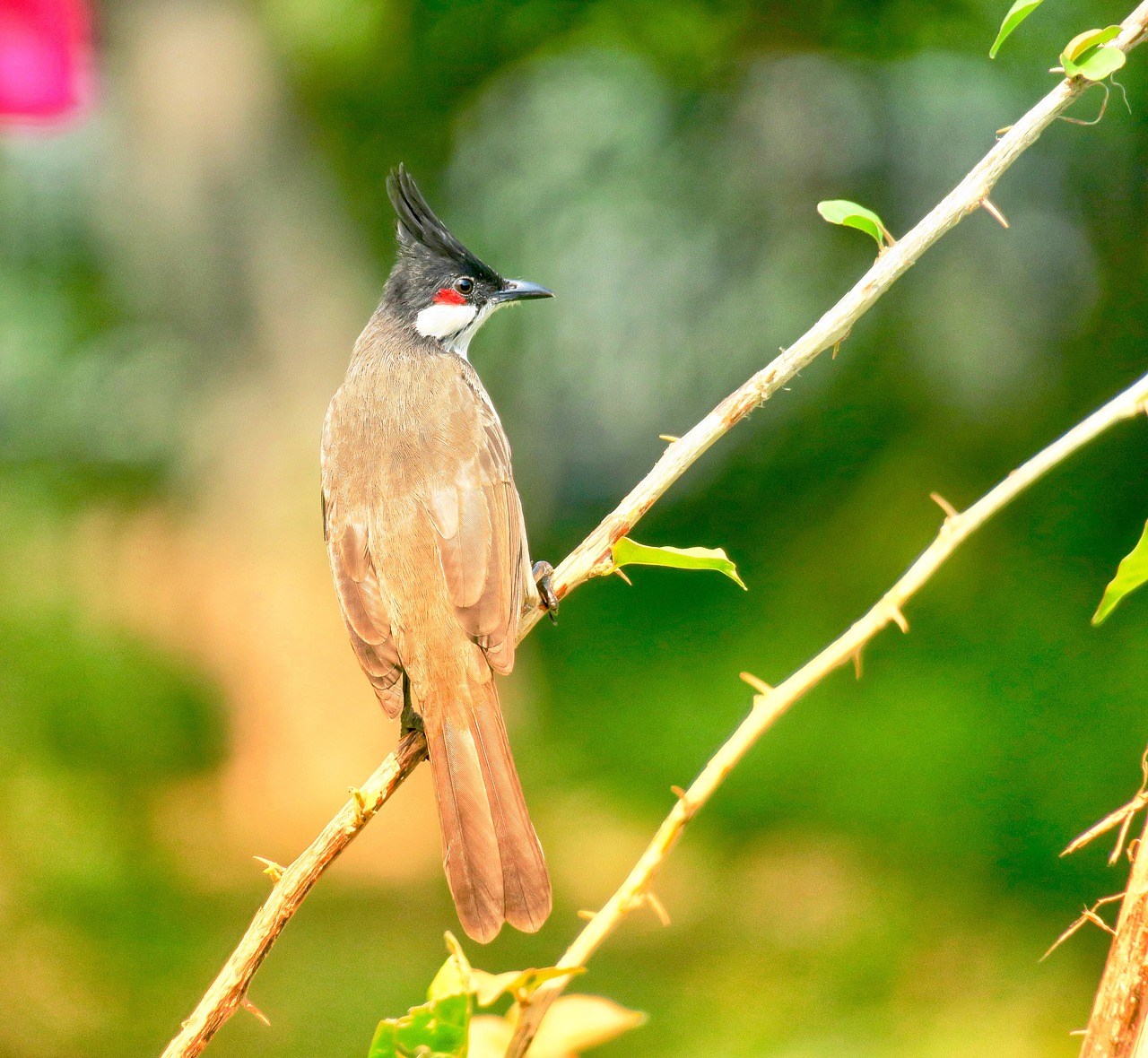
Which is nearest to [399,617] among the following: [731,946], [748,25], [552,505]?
[731,946]

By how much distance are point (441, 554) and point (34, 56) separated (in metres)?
2.86

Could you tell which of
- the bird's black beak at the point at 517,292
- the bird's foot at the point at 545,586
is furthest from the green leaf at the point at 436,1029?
the bird's black beak at the point at 517,292

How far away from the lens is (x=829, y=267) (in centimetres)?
660

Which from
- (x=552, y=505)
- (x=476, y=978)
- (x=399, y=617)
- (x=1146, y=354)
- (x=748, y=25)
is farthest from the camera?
(x=552, y=505)

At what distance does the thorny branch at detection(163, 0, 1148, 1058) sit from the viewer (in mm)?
1321

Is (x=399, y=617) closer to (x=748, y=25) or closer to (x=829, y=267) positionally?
(x=748, y=25)

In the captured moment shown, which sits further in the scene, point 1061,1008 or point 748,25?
point 748,25

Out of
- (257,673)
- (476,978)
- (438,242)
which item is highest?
(257,673)

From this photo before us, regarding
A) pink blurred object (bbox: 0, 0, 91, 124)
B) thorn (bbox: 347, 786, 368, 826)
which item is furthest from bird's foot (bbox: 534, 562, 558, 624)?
pink blurred object (bbox: 0, 0, 91, 124)

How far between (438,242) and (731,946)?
335cm

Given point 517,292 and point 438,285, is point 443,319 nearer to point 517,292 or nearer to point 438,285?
point 438,285

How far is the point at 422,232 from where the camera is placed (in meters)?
3.24

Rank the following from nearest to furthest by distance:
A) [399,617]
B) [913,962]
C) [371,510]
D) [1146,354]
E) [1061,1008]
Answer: [399,617] < [371,510] < [1061,1008] < [913,962] < [1146,354]

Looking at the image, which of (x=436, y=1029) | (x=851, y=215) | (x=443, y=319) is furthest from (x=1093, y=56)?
(x=443, y=319)
